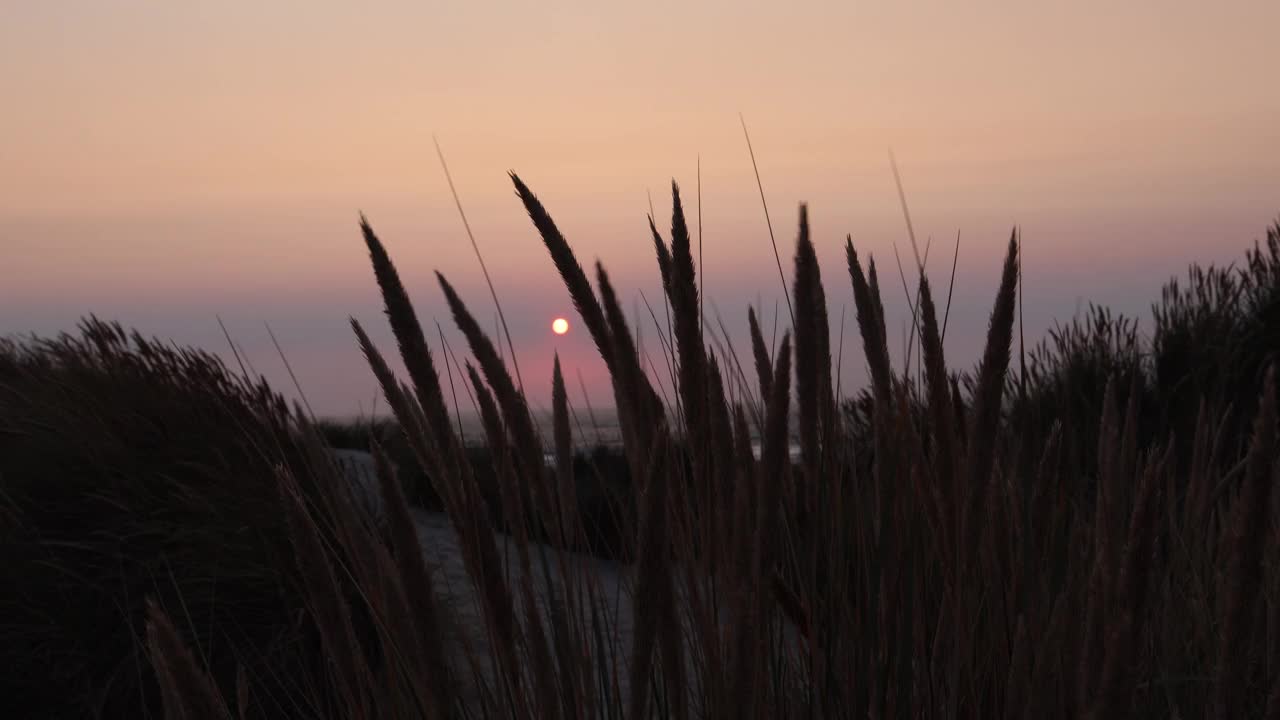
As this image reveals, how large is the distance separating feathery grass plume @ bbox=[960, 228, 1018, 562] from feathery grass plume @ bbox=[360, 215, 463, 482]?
0.54m

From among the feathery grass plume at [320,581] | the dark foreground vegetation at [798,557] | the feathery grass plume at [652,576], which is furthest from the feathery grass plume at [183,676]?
the feathery grass plume at [652,576]

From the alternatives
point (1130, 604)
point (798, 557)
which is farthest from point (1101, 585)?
point (798, 557)

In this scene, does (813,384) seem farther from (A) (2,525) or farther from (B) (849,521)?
(A) (2,525)

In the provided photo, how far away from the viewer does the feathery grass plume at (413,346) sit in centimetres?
95

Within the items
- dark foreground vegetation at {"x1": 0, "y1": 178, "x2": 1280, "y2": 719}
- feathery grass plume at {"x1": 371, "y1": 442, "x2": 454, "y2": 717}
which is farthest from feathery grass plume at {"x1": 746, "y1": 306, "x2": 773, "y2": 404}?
feathery grass plume at {"x1": 371, "y1": 442, "x2": 454, "y2": 717}

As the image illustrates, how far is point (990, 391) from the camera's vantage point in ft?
3.64

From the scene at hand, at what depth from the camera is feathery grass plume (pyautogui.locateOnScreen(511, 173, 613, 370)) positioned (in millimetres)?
1072

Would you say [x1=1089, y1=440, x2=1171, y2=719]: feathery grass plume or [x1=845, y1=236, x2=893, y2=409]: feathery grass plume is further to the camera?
[x1=845, y1=236, x2=893, y2=409]: feathery grass plume

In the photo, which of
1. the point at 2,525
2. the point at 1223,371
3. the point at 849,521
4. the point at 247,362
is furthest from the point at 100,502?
the point at 1223,371

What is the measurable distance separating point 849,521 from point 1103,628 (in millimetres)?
990

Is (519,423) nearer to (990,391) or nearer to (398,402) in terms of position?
(398,402)

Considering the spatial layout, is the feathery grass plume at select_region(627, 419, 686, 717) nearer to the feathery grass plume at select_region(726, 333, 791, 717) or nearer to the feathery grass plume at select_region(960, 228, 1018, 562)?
the feathery grass plume at select_region(726, 333, 791, 717)

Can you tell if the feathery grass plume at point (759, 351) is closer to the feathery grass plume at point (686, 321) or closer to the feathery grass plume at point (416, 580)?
the feathery grass plume at point (686, 321)

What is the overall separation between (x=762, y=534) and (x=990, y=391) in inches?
14.8
